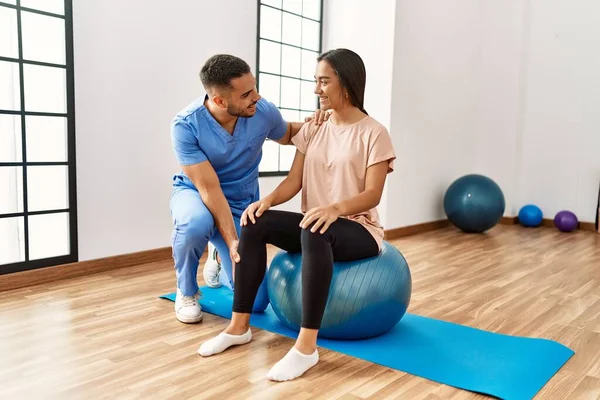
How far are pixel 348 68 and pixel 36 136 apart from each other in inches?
67.5

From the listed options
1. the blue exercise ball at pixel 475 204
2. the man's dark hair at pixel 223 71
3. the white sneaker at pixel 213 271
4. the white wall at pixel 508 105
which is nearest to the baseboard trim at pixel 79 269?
the white sneaker at pixel 213 271

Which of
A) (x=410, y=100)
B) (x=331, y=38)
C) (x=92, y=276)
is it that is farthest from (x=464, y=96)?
(x=92, y=276)

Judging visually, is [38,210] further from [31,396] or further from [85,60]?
[31,396]

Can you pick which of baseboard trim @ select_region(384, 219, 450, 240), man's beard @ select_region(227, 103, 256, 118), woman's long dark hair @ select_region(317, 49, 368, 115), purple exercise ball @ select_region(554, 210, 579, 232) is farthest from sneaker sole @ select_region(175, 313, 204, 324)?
purple exercise ball @ select_region(554, 210, 579, 232)

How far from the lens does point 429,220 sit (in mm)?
5176

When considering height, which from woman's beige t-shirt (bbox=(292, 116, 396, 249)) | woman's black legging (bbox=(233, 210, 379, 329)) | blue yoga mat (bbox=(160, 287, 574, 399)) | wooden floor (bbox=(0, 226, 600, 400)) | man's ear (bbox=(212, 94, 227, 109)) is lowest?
wooden floor (bbox=(0, 226, 600, 400))

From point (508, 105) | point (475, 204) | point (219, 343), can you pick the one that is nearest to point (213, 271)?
point (219, 343)

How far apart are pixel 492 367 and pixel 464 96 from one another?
3957 millimetres

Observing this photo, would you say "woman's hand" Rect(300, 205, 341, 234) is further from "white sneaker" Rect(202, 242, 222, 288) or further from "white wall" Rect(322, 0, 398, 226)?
"white wall" Rect(322, 0, 398, 226)

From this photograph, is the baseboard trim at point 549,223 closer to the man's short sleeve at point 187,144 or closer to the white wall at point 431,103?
the white wall at point 431,103

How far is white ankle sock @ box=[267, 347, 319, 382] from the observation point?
1.80 metres

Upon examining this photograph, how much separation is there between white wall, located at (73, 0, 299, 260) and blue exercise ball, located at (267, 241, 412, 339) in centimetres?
138

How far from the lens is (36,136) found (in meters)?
2.91

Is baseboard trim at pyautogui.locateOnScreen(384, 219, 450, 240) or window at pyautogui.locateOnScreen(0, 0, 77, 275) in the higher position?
window at pyautogui.locateOnScreen(0, 0, 77, 275)
